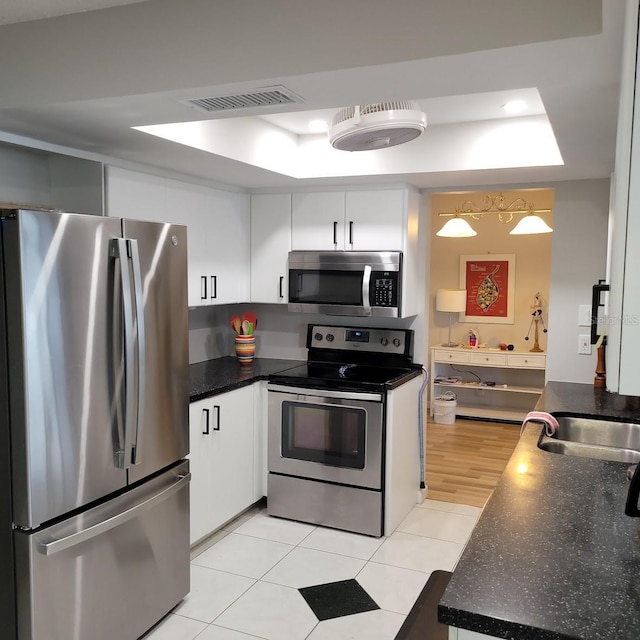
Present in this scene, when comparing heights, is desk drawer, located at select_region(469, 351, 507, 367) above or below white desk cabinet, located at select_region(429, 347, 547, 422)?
above

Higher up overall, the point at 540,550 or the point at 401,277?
the point at 401,277

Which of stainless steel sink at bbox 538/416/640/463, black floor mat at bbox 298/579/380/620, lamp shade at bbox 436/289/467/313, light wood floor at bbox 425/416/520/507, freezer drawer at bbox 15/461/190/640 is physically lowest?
black floor mat at bbox 298/579/380/620

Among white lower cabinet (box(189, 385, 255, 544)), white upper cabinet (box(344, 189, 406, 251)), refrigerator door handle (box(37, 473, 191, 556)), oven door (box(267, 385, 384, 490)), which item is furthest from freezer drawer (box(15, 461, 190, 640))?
white upper cabinet (box(344, 189, 406, 251))

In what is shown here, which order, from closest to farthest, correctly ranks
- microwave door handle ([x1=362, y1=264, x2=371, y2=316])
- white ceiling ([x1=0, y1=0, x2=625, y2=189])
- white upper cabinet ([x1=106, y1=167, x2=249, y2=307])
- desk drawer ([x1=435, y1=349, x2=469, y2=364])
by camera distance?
white ceiling ([x1=0, y1=0, x2=625, y2=189]), white upper cabinet ([x1=106, y1=167, x2=249, y2=307]), microwave door handle ([x1=362, y1=264, x2=371, y2=316]), desk drawer ([x1=435, y1=349, x2=469, y2=364])

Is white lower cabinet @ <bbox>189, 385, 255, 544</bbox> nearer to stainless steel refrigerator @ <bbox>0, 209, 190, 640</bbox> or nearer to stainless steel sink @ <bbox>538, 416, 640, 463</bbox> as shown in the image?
stainless steel refrigerator @ <bbox>0, 209, 190, 640</bbox>

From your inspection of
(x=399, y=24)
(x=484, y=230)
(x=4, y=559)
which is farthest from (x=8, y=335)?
(x=484, y=230)

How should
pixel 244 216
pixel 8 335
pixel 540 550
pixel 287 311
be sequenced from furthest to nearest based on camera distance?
pixel 287 311 < pixel 244 216 < pixel 8 335 < pixel 540 550

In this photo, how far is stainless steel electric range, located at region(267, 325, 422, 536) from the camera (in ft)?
11.1

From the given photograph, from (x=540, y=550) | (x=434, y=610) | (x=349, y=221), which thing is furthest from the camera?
(x=349, y=221)

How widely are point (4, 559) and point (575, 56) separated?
2.28 metres

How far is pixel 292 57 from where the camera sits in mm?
1769

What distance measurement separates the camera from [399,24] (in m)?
1.64

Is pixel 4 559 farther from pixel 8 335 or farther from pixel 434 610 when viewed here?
pixel 434 610

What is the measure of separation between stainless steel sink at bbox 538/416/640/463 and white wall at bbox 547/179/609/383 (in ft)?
2.99
